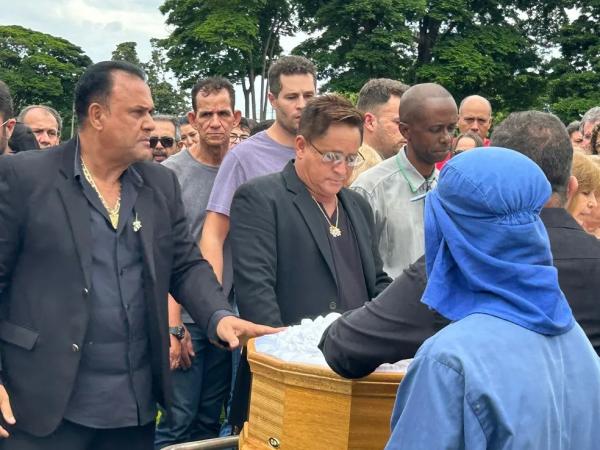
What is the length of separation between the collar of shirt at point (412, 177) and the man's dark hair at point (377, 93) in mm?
1670

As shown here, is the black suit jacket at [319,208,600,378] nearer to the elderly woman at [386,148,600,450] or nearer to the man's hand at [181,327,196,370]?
the elderly woman at [386,148,600,450]

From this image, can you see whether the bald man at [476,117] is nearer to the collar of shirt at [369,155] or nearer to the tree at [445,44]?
the collar of shirt at [369,155]

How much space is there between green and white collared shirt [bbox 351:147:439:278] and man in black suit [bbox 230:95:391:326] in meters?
0.49

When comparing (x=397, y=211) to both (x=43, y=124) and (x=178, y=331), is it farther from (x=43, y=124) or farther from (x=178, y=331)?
(x=43, y=124)

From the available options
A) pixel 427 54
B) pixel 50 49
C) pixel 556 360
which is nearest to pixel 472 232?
pixel 556 360

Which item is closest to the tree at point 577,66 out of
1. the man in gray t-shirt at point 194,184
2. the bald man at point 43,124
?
the bald man at point 43,124

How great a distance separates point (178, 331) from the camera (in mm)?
4797

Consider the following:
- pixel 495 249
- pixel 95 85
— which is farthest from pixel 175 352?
pixel 495 249

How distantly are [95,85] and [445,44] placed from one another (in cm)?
3636

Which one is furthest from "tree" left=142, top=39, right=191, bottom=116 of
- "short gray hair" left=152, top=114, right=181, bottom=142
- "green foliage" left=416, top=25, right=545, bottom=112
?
"short gray hair" left=152, top=114, right=181, bottom=142

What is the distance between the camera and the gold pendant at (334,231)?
3.79m

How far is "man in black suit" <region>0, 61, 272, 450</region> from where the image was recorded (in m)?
3.32

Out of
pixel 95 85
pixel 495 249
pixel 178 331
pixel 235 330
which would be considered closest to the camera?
pixel 495 249

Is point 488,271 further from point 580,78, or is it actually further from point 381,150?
point 580,78
